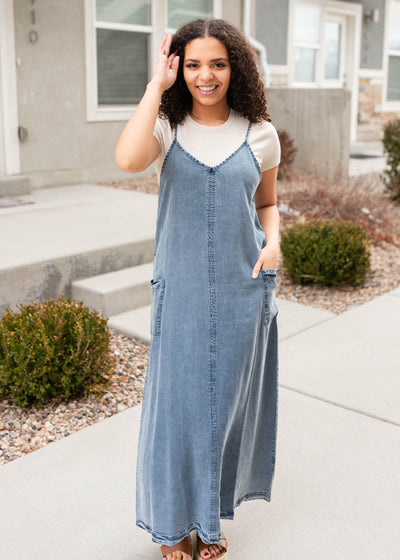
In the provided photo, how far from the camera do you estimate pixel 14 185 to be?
6.92 meters

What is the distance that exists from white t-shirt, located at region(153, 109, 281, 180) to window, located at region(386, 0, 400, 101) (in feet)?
43.7

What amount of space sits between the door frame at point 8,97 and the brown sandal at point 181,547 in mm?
5828

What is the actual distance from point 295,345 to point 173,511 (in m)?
2.21

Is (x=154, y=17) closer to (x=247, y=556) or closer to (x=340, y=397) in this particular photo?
(x=340, y=397)

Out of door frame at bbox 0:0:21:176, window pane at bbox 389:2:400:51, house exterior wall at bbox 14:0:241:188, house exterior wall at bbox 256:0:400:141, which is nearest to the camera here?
door frame at bbox 0:0:21:176

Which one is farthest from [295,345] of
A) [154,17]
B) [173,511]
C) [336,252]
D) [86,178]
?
[154,17]

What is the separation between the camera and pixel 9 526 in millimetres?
2293

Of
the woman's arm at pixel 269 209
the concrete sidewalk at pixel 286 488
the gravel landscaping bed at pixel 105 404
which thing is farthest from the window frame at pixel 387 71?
the woman's arm at pixel 269 209

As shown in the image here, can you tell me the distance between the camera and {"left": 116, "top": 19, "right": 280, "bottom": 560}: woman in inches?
72.0

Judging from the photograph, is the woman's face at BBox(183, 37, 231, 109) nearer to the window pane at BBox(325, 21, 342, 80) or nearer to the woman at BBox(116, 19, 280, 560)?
the woman at BBox(116, 19, 280, 560)

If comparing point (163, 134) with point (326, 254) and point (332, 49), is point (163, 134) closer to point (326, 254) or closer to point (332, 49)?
point (326, 254)

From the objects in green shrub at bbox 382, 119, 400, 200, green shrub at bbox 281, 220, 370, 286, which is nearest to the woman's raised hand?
green shrub at bbox 281, 220, 370, 286

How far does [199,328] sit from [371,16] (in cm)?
1289

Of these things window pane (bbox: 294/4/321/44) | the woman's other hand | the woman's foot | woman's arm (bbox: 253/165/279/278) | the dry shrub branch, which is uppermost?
window pane (bbox: 294/4/321/44)
